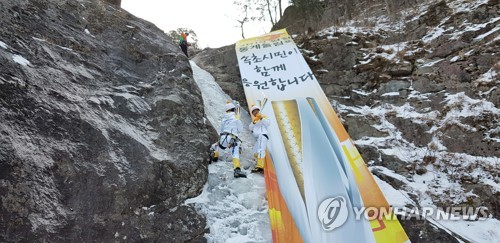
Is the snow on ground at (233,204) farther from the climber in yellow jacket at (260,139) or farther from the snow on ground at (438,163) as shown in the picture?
the snow on ground at (438,163)

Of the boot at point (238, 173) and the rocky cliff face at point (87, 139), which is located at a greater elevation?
the rocky cliff face at point (87, 139)

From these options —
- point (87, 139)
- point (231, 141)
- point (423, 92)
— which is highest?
point (423, 92)

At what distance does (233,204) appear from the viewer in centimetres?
507

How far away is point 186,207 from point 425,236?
3.44 metres

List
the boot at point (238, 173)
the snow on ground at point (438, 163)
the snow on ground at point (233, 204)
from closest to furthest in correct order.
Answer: the snow on ground at point (233, 204) < the snow on ground at point (438, 163) < the boot at point (238, 173)

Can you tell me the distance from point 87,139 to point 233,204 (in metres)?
2.19

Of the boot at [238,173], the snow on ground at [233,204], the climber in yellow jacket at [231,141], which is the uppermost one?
the climber in yellow jacket at [231,141]

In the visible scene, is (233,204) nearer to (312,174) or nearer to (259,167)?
(259,167)

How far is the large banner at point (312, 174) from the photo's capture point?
14.9 feet

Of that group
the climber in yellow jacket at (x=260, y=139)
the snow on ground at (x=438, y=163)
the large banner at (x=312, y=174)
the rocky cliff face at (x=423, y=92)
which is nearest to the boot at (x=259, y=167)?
the climber in yellow jacket at (x=260, y=139)

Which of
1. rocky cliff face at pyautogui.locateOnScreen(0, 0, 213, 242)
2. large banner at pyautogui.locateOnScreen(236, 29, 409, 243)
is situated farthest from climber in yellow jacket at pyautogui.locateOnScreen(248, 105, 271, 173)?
rocky cliff face at pyautogui.locateOnScreen(0, 0, 213, 242)

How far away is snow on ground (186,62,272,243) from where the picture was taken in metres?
4.52
